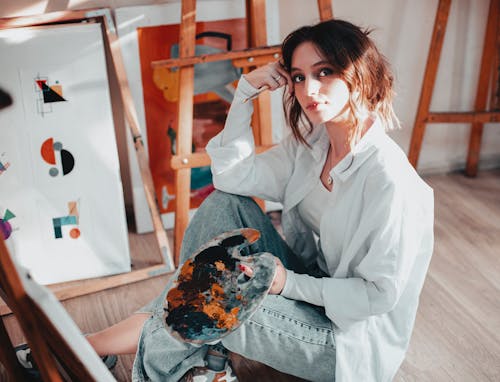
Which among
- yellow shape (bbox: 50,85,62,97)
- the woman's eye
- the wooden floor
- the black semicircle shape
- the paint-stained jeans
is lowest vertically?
the wooden floor

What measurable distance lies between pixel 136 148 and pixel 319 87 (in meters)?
0.93

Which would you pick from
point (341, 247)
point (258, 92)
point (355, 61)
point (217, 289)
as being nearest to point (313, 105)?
point (355, 61)

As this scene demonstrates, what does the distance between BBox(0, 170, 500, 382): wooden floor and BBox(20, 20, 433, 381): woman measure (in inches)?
12.3

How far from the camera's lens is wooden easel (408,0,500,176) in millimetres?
2715

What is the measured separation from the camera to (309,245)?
190 cm

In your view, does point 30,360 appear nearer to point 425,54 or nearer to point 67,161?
point 67,161

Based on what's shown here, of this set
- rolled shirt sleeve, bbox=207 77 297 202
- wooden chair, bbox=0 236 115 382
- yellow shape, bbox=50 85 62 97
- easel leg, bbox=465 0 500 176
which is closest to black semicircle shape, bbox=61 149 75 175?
yellow shape, bbox=50 85 62 97

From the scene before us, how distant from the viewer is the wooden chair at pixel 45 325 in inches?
35.8

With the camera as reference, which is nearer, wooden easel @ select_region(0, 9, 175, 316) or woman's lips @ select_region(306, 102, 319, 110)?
woman's lips @ select_region(306, 102, 319, 110)

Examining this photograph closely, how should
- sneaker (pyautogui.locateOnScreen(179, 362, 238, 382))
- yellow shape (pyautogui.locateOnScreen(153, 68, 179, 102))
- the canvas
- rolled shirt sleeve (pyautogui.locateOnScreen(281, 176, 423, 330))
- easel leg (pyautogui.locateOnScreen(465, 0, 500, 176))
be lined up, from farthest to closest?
easel leg (pyautogui.locateOnScreen(465, 0, 500, 176)) → yellow shape (pyautogui.locateOnScreen(153, 68, 179, 102)) → the canvas → sneaker (pyautogui.locateOnScreen(179, 362, 238, 382)) → rolled shirt sleeve (pyautogui.locateOnScreen(281, 176, 423, 330))

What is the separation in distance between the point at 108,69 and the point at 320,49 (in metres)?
1.23

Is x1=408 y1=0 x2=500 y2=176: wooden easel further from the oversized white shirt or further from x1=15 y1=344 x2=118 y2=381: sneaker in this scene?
x1=15 y1=344 x2=118 y2=381: sneaker

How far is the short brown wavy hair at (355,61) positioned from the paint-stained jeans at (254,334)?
41 centimetres

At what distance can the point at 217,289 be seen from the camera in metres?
1.55
